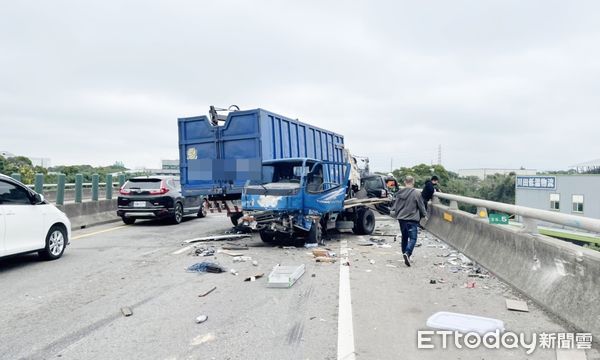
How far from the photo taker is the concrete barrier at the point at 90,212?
15246 mm

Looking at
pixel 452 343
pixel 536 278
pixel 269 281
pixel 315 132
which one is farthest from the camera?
pixel 315 132

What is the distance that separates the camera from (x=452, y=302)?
5.85 metres

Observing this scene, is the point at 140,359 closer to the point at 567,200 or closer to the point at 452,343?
the point at 452,343

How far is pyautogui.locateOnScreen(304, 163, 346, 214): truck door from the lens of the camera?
10.6 metres

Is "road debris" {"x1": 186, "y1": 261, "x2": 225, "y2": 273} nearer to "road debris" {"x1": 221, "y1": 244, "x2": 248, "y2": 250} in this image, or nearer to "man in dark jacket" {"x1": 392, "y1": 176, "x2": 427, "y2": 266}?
"road debris" {"x1": 221, "y1": 244, "x2": 248, "y2": 250}

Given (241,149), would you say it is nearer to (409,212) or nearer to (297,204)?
(297,204)

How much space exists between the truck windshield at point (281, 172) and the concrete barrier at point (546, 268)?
4.99 meters

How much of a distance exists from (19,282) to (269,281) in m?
4.04

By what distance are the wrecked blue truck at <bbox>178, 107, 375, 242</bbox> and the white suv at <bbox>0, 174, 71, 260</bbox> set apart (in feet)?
13.1

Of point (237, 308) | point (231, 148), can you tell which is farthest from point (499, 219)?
point (231, 148)

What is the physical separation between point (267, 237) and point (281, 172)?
2.02 m

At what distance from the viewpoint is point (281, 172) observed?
1240 cm

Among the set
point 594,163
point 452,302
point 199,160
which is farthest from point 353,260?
point 594,163

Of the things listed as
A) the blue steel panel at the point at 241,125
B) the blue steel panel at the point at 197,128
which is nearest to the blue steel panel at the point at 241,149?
A: the blue steel panel at the point at 241,125
